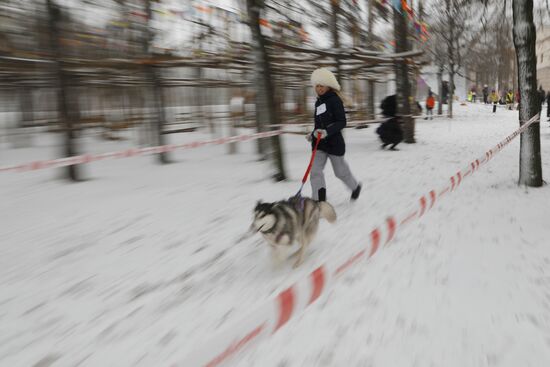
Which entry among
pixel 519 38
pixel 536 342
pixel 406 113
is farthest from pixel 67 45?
pixel 406 113

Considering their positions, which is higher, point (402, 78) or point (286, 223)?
point (402, 78)

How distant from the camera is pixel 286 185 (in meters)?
7.21

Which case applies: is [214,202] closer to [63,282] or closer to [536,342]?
[63,282]

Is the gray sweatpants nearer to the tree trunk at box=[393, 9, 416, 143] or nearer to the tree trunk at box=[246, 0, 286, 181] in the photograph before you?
the tree trunk at box=[246, 0, 286, 181]

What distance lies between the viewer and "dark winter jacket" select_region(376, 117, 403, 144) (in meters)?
11.8

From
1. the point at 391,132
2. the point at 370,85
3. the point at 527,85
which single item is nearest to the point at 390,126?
the point at 391,132

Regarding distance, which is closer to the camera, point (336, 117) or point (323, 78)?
point (323, 78)

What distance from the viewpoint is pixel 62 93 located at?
7238mm

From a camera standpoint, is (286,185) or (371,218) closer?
(371,218)

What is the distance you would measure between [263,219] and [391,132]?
957 centimetres

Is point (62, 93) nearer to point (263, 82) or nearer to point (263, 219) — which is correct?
point (263, 82)

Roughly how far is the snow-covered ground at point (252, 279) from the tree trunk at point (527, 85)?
1.21ft

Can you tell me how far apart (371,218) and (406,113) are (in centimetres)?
898

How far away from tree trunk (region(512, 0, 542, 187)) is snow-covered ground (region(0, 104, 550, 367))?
0.37 m
